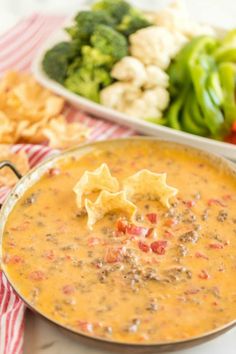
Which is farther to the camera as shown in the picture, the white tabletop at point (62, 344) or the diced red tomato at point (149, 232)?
the diced red tomato at point (149, 232)

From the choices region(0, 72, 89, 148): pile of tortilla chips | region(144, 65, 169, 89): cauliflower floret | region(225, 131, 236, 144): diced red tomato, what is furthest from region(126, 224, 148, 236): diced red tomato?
region(144, 65, 169, 89): cauliflower floret

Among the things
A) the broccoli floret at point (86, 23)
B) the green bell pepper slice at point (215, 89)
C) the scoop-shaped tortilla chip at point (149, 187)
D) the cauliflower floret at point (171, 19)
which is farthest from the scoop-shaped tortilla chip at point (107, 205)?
the cauliflower floret at point (171, 19)

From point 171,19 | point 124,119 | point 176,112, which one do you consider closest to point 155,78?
point 176,112

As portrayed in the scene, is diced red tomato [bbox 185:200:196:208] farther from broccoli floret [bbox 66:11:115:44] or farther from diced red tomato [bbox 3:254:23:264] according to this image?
broccoli floret [bbox 66:11:115:44]

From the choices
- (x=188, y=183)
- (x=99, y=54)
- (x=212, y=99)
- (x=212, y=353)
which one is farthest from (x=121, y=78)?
(x=212, y=353)

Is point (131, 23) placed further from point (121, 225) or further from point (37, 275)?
point (37, 275)

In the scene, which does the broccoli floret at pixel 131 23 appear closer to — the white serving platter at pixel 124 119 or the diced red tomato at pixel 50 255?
the white serving platter at pixel 124 119
